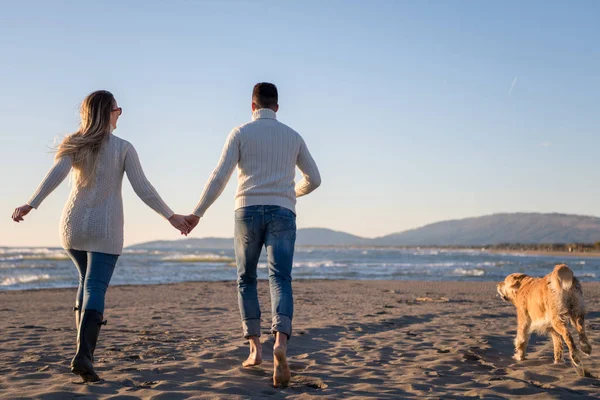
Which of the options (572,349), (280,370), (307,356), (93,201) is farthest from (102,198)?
(572,349)

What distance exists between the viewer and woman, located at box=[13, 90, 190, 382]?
395cm

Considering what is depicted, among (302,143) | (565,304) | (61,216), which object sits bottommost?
(565,304)

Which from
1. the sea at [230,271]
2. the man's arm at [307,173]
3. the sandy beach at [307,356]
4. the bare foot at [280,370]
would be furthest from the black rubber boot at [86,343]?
the sea at [230,271]

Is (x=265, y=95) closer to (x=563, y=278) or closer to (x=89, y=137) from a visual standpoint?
(x=89, y=137)

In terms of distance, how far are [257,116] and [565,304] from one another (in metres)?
3.09

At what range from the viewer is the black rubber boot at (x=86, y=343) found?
3.92 meters

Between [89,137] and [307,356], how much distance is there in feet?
9.38

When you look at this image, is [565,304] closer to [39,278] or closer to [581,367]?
[581,367]

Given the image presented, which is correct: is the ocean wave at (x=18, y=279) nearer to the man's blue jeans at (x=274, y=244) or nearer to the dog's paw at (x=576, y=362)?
the man's blue jeans at (x=274, y=244)

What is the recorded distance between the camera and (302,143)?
4.50 m

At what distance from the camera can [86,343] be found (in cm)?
392

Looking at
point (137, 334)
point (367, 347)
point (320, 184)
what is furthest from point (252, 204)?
point (137, 334)

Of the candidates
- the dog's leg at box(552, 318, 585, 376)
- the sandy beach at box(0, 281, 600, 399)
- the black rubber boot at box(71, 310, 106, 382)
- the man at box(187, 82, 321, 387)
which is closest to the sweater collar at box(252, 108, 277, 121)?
the man at box(187, 82, 321, 387)

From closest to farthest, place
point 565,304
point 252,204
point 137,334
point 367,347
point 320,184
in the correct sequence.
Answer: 1. point 252,204
2. point 320,184
3. point 565,304
4. point 367,347
5. point 137,334
